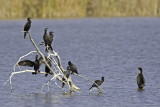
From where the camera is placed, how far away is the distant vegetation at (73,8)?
41.1 metres

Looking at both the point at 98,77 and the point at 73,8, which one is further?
the point at 73,8

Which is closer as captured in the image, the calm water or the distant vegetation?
the calm water

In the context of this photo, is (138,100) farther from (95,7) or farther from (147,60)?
(95,7)

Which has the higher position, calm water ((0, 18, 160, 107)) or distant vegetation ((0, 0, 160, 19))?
distant vegetation ((0, 0, 160, 19))

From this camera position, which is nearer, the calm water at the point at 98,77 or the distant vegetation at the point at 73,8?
Result: the calm water at the point at 98,77

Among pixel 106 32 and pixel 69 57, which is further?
pixel 106 32

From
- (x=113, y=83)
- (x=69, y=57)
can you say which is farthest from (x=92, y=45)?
(x=113, y=83)

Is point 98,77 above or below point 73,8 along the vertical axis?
below

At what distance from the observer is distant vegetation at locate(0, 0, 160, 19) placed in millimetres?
41125

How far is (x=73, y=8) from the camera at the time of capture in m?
43.8

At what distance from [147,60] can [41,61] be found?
344 inches

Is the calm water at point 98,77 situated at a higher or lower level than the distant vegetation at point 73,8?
lower

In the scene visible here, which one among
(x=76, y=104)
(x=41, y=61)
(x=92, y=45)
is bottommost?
(x=76, y=104)

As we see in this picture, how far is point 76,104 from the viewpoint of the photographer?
11711 millimetres
